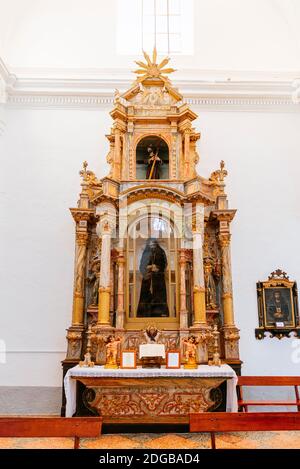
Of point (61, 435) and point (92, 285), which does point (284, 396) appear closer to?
point (92, 285)

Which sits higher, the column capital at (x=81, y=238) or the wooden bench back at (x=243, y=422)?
the column capital at (x=81, y=238)

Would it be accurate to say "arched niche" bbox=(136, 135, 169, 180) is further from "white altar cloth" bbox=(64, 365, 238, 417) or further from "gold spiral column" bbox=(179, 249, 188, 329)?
"white altar cloth" bbox=(64, 365, 238, 417)

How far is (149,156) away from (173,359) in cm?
371

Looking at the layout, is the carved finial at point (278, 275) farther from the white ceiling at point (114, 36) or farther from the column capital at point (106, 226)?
the white ceiling at point (114, 36)

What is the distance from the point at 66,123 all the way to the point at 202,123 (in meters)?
2.84

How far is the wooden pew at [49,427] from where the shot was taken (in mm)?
3484

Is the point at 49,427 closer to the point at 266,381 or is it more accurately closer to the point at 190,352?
the point at 190,352

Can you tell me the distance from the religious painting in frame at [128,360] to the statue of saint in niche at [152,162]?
10.5ft

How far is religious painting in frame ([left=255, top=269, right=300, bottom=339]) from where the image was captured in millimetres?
7223

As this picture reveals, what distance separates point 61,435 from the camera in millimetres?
3615

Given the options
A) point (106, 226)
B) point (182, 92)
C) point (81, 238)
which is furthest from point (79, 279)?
point (182, 92)

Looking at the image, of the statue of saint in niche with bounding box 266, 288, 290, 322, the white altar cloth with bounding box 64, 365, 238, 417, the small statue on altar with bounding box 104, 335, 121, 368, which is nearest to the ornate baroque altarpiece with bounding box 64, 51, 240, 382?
the small statue on altar with bounding box 104, 335, 121, 368

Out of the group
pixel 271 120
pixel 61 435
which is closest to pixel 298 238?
pixel 271 120

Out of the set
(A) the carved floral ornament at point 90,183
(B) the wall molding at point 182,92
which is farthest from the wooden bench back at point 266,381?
(B) the wall molding at point 182,92
